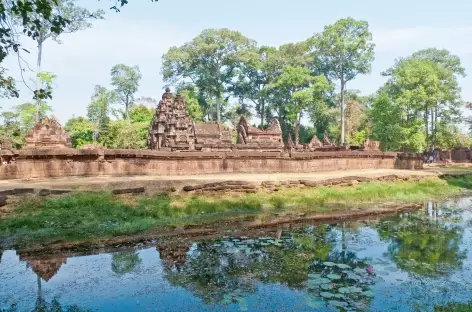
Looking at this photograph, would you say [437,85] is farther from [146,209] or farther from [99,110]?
[99,110]

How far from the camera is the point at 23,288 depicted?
239 inches

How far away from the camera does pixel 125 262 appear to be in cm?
739

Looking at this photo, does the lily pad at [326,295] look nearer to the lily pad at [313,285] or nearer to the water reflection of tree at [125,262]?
the lily pad at [313,285]

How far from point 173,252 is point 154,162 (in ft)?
25.8

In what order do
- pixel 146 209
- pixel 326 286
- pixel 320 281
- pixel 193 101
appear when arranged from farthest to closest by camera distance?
pixel 193 101, pixel 146 209, pixel 320 281, pixel 326 286

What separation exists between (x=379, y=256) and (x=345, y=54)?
1601 inches

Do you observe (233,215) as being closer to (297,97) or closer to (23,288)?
(23,288)

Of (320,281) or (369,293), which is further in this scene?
(320,281)

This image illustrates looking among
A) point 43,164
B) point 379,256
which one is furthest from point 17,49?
point 43,164

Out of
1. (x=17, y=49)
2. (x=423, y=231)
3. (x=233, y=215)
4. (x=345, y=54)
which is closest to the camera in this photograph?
(x=17, y=49)

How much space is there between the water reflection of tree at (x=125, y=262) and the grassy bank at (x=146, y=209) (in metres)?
1.41

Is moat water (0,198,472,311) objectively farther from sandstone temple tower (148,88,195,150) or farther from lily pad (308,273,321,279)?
sandstone temple tower (148,88,195,150)

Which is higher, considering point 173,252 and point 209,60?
point 209,60

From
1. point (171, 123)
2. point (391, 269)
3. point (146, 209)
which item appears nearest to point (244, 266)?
point (391, 269)
